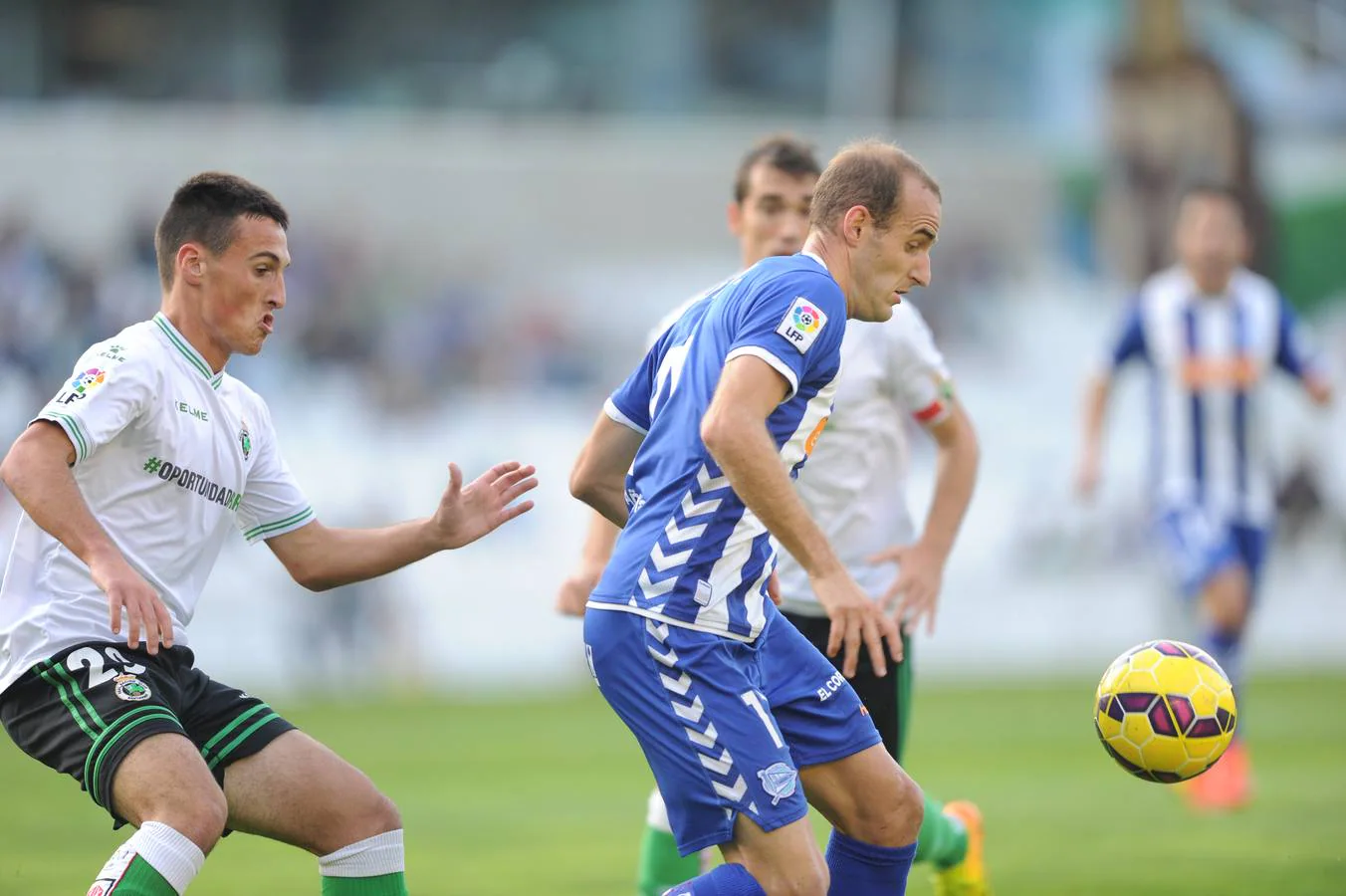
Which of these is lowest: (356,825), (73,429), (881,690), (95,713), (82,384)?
(356,825)

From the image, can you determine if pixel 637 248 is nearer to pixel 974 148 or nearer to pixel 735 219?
pixel 974 148

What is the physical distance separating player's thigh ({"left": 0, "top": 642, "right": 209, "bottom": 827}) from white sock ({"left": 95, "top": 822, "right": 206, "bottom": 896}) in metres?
0.09

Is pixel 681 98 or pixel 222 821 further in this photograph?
pixel 681 98

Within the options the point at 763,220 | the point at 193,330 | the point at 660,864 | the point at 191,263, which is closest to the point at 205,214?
the point at 191,263

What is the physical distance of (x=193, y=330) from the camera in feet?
16.8

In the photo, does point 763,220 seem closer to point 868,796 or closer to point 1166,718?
point 1166,718

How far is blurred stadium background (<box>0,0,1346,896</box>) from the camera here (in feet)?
59.9

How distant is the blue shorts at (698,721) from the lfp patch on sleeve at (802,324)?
838mm

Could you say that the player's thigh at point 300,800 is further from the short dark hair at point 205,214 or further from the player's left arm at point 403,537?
the short dark hair at point 205,214

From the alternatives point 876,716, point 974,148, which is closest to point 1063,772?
point 876,716

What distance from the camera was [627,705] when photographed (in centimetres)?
464

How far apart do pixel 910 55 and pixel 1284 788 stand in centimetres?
1459

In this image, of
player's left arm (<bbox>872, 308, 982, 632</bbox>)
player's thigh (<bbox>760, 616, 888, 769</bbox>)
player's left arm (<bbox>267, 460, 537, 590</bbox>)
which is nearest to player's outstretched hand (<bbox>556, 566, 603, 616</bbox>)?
player's left arm (<bbox>267, 460, 537, 590</bbox>)

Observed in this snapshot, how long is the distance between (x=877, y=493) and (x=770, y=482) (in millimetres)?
2060
